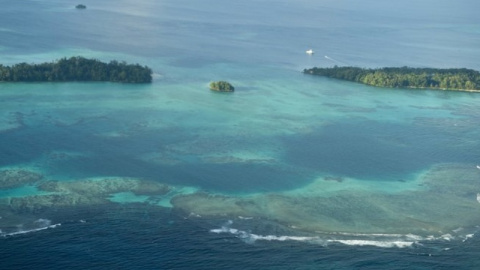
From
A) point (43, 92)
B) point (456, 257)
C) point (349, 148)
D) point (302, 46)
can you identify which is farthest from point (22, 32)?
point (456, 257)

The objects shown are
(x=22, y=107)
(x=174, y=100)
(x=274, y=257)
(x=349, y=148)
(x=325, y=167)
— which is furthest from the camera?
(x=174, y=100)

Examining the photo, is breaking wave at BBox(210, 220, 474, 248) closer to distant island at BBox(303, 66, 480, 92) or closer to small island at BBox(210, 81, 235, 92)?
small island at BBox(210, 81, 235, 92)

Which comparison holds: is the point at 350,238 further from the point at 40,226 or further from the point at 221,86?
the point at 221,86

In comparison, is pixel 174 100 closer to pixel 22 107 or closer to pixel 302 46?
pixel 22 107

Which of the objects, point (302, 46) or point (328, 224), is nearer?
point (328, 224)

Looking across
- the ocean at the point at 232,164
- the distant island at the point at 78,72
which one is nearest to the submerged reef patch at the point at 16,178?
the ocean at the point at 232,164

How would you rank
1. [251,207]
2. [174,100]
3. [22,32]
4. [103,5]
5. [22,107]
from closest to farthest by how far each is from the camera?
[251,207]
[22,107]
[174,100]
[22,32]
[103,5]
